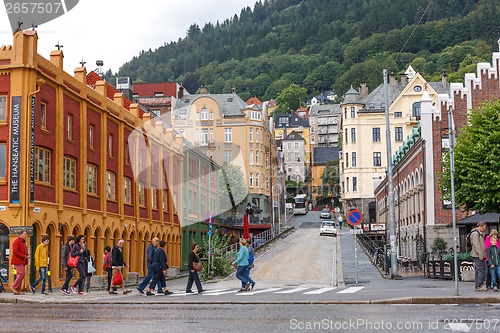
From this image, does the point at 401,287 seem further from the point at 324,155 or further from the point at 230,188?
the point at 324,155

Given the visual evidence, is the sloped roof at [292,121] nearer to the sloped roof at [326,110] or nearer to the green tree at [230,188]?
the sloped roof at [326,110]

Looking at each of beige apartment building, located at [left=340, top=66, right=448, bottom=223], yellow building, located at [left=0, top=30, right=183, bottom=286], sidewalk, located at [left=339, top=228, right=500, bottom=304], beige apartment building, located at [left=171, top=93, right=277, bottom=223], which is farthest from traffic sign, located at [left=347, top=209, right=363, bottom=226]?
beige apartment building, located at [left=340, top=66, right=448, bottom=223]

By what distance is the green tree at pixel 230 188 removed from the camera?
71294 mm

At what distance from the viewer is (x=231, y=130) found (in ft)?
301

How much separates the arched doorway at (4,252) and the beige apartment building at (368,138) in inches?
2663

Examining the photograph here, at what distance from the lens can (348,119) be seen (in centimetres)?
9519

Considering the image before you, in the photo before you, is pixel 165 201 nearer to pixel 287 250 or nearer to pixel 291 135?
pixel 287 250

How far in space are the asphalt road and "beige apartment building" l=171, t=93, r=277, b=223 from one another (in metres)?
72.3

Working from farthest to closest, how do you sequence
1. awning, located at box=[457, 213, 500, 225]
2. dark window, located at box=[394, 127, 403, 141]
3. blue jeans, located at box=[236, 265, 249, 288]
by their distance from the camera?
dark window, located at box=[394, 127, 403, 141] → awning, located at box=[457, 213, 500, 225] → blue jeans, located at box=[236, 265, 249, 288]

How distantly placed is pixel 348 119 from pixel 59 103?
224ft

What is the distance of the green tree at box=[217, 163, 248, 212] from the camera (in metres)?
71.3

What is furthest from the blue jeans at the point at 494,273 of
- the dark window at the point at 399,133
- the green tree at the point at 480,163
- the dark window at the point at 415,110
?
the dark window at the point at 399,133

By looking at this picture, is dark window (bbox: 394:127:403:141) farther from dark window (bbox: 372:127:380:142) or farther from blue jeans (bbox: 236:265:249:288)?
blue jeans (bbox: 236:265:249:288)

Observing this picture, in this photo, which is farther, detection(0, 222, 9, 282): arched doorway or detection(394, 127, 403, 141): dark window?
detection(394, 127, 403, 141): dark window
